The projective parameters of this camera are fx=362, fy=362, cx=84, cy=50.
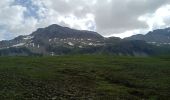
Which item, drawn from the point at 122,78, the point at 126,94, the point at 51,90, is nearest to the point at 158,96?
the point at 126,94

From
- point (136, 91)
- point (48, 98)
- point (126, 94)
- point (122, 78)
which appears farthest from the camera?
point (122, 78)

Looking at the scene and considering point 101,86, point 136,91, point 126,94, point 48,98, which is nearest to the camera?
point 48,98

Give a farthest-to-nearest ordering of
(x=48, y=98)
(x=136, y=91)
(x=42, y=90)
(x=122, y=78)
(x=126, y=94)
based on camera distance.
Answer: (x=122, y=78)
(x=136, y=91)
(x=126, y=94)
(x=42, y=90)
(x=48, y=98)

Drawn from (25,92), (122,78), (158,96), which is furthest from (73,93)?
(122,78)

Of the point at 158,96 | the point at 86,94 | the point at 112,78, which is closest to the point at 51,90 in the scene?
the point at 86,94

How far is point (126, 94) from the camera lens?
59531mm

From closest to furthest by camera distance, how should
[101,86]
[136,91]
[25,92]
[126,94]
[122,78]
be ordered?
[25,92], [126,94], [136,91], [101,86], [122,78]

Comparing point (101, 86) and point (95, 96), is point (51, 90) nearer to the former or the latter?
point (95, 96)

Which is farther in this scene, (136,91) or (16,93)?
(136,91)

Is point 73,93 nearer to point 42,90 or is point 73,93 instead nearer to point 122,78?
point 42,90

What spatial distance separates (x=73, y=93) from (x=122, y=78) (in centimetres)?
3016

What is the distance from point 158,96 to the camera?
5778 centimetres

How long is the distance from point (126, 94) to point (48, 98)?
1640 centimetres

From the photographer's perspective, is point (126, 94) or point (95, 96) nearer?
point (95, 96)
